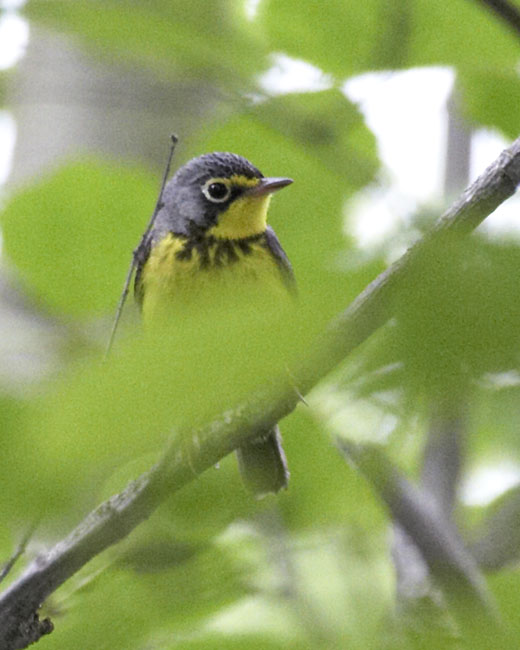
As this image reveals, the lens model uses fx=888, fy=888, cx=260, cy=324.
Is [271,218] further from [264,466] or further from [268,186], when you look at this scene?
[264,466]

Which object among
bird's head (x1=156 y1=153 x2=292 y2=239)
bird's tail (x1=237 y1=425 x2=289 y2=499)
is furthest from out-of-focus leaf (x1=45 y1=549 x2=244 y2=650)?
bird's head (x1=156 y1=153 x2=292 y2=239)

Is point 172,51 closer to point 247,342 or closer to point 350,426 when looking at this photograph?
point 350,426

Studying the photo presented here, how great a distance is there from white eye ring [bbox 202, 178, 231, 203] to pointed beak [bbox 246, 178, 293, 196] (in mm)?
260

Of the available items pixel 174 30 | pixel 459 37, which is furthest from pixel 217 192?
pixel 459 37

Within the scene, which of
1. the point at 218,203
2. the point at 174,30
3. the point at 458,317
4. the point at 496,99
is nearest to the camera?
the point at 458,317

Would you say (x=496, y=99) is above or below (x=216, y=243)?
below

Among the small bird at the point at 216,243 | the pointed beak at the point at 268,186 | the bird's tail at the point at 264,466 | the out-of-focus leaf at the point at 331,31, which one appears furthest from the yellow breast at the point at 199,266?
the out-of-focus leaf at the point at 331,31

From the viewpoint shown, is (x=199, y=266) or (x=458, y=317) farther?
(x=199, y=266)

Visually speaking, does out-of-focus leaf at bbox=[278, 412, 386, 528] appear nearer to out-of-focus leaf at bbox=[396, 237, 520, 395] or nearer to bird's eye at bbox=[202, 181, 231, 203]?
out-of-focus leaf at bbox=[396, 237, 520, 395]

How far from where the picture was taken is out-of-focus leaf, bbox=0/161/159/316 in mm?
2055

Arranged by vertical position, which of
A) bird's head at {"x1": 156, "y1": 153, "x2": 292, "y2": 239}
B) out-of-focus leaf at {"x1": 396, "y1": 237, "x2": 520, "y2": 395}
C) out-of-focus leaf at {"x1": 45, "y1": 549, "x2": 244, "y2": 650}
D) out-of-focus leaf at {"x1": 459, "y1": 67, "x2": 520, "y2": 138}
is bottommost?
out-of-focus leaf at {"x1": 396, "y1": 237, "x2": 520, "y2": 395}

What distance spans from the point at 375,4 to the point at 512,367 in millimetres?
1391

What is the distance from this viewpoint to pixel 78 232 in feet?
6.70

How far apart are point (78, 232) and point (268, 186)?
3.94ft
